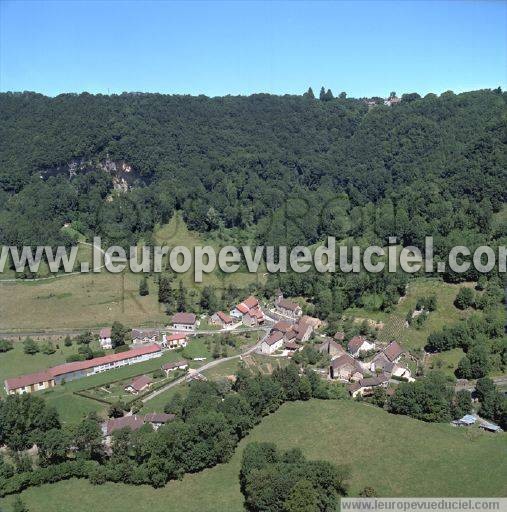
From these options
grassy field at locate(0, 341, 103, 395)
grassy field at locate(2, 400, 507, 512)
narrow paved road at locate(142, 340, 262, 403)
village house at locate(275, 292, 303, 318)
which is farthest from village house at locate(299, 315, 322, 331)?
grassy field at locate(0, 341, 103, 395)

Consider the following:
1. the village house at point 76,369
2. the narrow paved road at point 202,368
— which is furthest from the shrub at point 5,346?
the narrow paved road at point 202,368

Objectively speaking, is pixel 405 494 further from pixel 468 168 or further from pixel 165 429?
pixel 468 168

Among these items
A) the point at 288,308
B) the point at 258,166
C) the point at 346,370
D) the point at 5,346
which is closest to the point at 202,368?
the point at 346,370

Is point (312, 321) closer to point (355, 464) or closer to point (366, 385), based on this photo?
point (366, 385)

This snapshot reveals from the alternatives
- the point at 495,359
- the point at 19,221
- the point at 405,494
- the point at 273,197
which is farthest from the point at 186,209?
the point at 405,494

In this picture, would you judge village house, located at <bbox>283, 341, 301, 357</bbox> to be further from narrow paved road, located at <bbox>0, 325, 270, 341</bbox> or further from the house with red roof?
the house with red roof

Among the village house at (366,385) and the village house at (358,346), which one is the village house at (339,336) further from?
the village house at (366,385)
